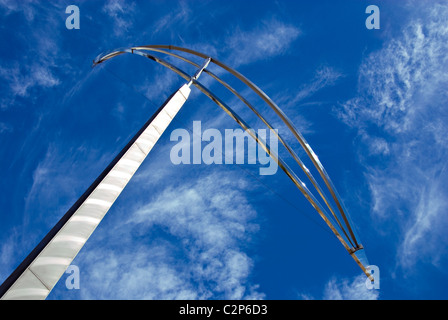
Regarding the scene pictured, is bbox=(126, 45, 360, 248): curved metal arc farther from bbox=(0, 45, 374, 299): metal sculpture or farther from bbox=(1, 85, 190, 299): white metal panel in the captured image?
bbox=(1, 85, 190, 299): white metal panel

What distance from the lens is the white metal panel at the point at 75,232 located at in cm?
562

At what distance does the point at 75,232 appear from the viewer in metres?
6.70

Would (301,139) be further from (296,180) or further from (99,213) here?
(99,213)

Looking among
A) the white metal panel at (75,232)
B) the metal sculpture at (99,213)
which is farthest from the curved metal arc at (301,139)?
the white metal panel at (75,232)

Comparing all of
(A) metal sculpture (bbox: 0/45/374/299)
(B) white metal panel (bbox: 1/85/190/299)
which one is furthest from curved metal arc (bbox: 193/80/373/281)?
(B) white metal panel (bbox: 1/85/190/299)

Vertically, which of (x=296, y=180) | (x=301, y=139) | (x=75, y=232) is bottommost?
(x=75, y=232)

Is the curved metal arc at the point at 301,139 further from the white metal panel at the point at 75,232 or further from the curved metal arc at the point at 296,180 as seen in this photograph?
the white metal panel at the point at 75,232

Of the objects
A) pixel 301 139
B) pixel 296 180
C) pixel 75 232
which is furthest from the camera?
pixel 301 139

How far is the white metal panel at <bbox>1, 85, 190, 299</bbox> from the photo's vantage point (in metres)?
5.62

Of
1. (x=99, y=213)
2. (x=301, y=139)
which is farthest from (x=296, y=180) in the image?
(x=99, y=213)
